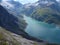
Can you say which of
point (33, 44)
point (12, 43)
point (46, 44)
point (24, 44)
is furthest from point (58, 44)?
point (12, 43)

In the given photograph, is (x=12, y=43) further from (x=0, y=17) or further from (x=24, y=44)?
(x=0, y=17)

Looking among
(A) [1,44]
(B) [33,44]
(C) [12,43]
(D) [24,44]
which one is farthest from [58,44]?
(A) [1,44]

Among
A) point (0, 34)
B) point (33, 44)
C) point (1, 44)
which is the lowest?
point (1, 44)

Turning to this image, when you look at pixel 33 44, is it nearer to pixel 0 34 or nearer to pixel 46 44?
pixel 46 44

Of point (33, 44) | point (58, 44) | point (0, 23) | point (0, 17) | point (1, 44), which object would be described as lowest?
point (1, 44)

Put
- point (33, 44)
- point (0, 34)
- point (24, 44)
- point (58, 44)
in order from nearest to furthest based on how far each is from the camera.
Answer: point (0, 34)
point (24, 44)
point (33, 44)
point (58, 44)

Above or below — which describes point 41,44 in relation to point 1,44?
above

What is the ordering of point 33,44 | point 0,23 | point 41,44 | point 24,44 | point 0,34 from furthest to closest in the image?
point 0,23 → point 41,44 → point 33,44 → point 24,44 → point 0,34

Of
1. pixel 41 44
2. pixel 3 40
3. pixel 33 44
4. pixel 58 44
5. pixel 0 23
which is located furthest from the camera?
pixel 0 23

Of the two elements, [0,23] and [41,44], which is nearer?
[41,44]
